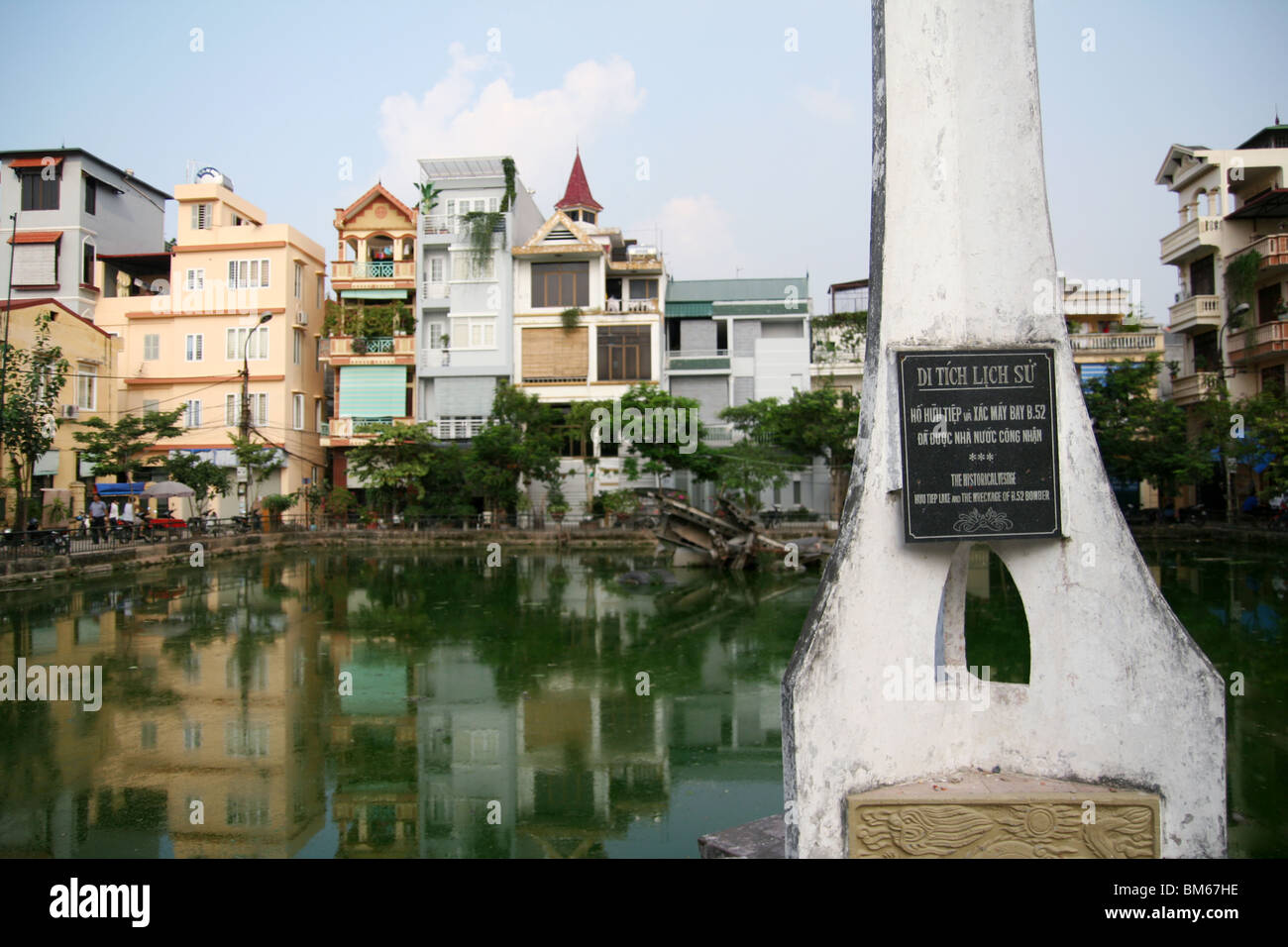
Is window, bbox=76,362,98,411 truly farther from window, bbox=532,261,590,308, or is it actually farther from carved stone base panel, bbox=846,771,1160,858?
carved stone base panel, bbox=846,771,1160,858

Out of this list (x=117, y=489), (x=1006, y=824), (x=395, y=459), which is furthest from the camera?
(x=395, y=459)

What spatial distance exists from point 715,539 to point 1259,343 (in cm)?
1863

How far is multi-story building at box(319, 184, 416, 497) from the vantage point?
37.0 meters

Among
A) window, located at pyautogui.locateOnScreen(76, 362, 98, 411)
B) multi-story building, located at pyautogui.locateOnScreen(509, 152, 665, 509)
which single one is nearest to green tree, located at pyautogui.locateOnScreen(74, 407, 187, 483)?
window, located at pyautogui.locateOnScreen(76, 362, 98, 411)

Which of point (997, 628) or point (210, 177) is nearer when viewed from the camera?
point (997, 628)

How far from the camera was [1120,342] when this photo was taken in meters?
34.9

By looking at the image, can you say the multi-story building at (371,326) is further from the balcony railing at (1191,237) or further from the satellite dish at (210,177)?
the balcony railing at (1191,237)

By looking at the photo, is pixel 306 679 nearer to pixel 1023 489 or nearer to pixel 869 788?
pixel 869 788

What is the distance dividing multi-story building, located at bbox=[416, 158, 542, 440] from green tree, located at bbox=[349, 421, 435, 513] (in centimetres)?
291

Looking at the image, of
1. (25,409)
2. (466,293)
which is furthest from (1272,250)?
(25,409)

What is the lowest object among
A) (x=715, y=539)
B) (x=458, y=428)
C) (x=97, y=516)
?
(x=715, y=539)

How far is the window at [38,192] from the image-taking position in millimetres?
36156

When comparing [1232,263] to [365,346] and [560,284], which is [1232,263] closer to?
[560,284]

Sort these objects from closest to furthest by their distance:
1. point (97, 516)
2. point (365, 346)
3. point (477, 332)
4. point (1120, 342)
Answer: point (97, 516), point (1120, 342), point (477, 332), point (365, 346)
